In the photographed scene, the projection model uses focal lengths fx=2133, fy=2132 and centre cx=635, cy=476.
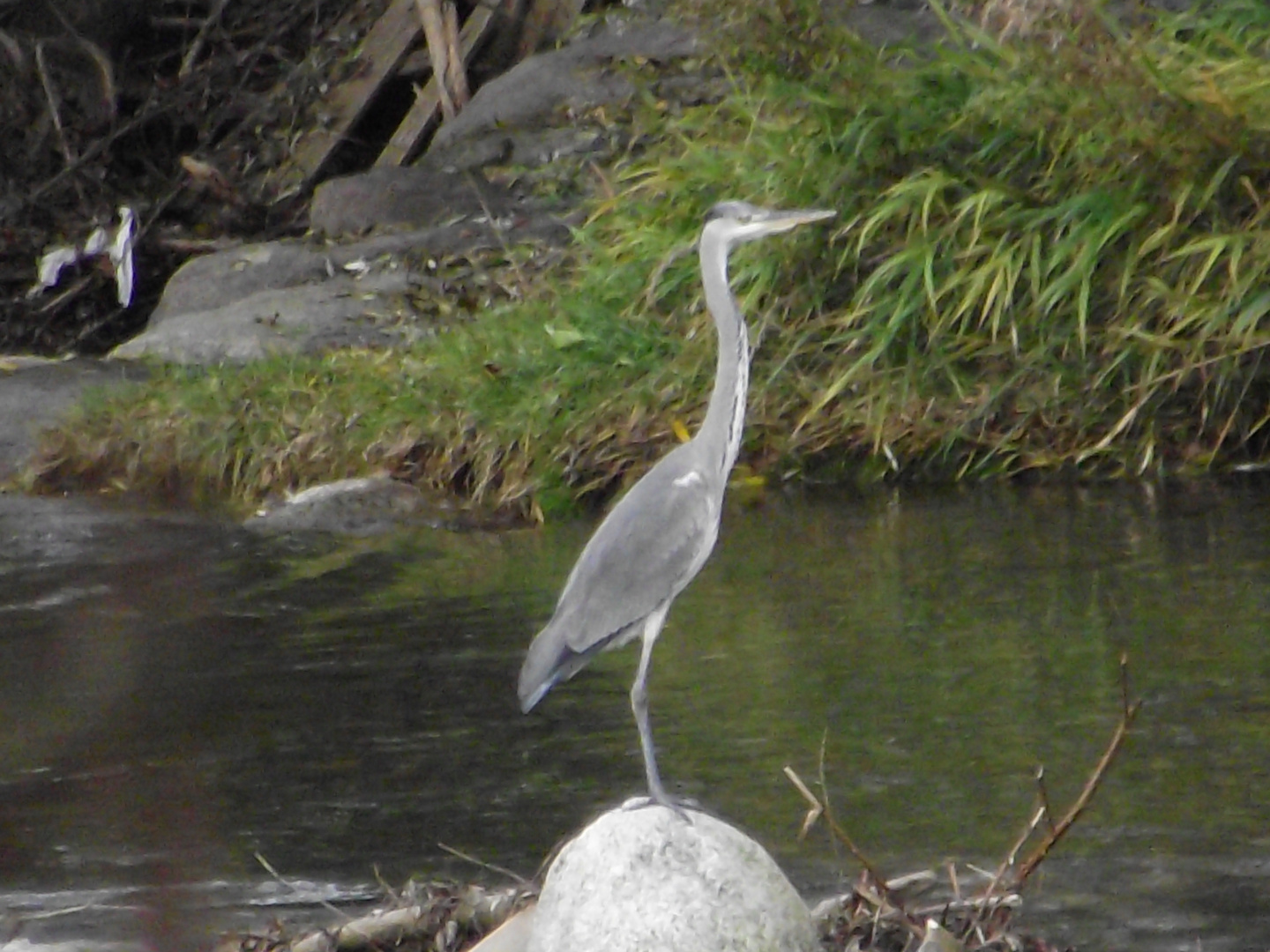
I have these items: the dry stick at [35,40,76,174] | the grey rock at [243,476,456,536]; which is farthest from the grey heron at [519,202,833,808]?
the dry stick at [35,40,76,174]

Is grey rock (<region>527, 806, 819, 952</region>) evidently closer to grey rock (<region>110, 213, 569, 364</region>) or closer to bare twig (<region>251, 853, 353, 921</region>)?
bare twig (<region>251, 853, 353, 921</region>)

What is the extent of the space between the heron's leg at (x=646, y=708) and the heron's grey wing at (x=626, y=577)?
34 mm

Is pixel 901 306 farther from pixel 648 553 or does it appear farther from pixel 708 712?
pixel 648 553

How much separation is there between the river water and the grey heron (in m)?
0.59

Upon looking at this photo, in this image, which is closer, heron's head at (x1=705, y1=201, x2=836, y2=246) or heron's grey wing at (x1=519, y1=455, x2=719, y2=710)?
heron's grey wing at (x1=519, y1=455, x2=719, y2=710)

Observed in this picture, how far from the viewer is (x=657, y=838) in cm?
380

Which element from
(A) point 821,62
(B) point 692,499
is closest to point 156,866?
(B) point 692,499

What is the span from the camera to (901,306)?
8.57 m

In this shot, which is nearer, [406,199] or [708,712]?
[708,712]

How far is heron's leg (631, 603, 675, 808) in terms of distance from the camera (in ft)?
13.4

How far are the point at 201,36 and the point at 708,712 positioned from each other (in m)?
10.6

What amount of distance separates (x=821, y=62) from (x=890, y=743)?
4.74 m

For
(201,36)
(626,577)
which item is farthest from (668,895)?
(201,36)

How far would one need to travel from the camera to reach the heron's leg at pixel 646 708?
4.07 meters
